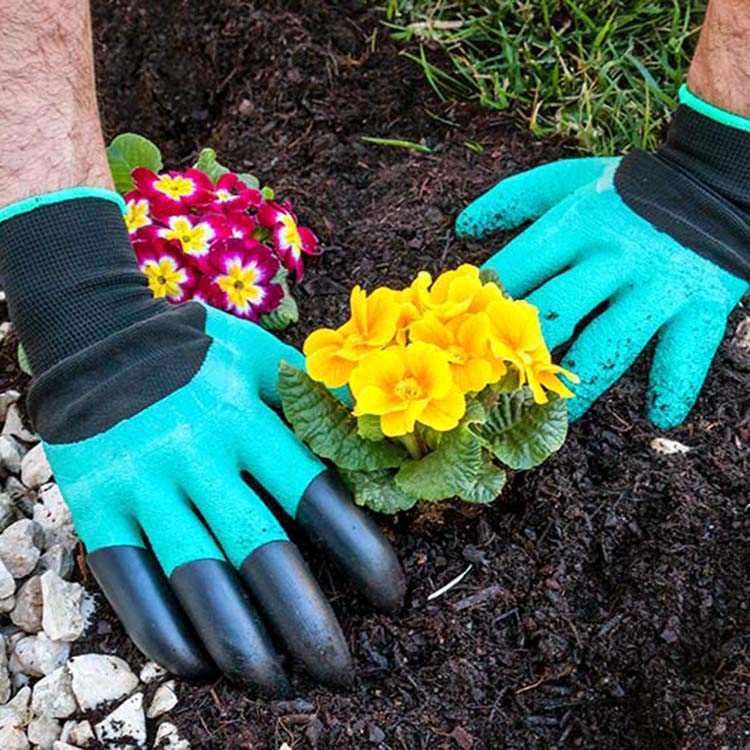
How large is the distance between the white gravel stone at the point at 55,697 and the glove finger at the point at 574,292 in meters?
1.07

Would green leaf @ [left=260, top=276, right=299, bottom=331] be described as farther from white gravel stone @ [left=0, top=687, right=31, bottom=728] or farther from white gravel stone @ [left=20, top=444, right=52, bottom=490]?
white gravel stone @ [left=0, top=687, right=31, bottom=728]

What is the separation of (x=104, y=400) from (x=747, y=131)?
1.32m

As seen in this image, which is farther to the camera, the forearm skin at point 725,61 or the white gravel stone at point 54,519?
the forearm skin at point 725,61

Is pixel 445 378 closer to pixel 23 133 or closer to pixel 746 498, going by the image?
pixel 746 498

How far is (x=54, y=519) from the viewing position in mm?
2131

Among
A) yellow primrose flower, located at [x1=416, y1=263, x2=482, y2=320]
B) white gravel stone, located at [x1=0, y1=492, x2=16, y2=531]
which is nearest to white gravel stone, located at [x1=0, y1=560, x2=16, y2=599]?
white gravel stone, located at [x1=0, y1=492, x2=16, y2=531]

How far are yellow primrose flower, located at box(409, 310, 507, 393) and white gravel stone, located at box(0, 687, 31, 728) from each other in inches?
35.5

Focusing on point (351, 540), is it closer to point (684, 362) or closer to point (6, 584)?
point (6, 584)

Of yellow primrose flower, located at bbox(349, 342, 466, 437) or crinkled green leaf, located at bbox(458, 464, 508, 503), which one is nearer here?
yellow primrose flower, located at bbox(349, 342, 466, 437)

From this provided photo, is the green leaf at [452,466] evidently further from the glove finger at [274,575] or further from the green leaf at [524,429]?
the glove finger at [274,575]

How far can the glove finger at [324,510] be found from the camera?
1.85m

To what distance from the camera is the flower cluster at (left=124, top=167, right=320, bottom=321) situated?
2271 millimetres

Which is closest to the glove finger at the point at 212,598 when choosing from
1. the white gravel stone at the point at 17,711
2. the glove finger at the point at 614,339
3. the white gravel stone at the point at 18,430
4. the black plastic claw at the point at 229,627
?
the black plastic claw at the point at 229,627

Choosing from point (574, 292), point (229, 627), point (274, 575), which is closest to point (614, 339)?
point (574, 292)
